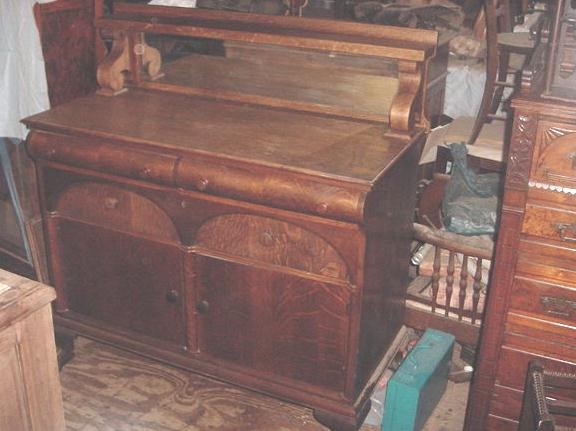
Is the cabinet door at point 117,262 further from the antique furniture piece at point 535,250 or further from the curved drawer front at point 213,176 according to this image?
the antique furniture piece at point 535,250

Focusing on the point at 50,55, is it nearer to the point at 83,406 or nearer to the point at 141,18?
the point at 141,18

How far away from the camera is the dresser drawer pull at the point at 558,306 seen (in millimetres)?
1777

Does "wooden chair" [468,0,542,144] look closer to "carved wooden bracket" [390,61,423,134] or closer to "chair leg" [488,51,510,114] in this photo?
"chair leg" [488,51,510,114]

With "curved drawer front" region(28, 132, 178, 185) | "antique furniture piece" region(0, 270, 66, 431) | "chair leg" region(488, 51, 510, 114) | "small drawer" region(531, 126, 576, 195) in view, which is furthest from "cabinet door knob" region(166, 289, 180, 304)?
"chair leg" region(488, 51, 510, 114)

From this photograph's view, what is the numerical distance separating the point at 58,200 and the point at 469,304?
4.46 ft

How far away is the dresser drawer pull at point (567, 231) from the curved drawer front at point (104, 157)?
98cm

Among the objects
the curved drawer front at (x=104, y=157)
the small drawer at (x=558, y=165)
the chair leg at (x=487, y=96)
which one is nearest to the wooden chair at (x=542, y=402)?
the small drawer at (x=558, y=165)

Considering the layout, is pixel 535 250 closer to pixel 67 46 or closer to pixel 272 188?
pixel 272 188

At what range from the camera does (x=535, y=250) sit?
5.83ft

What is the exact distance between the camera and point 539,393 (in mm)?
1550

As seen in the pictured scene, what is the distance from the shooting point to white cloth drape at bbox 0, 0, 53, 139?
2361 mm

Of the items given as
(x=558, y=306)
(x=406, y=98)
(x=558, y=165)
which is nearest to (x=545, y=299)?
(x=558, y=306)

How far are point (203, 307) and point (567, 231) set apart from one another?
1005 mm

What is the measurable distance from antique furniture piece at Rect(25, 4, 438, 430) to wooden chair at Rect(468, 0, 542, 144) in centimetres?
84
